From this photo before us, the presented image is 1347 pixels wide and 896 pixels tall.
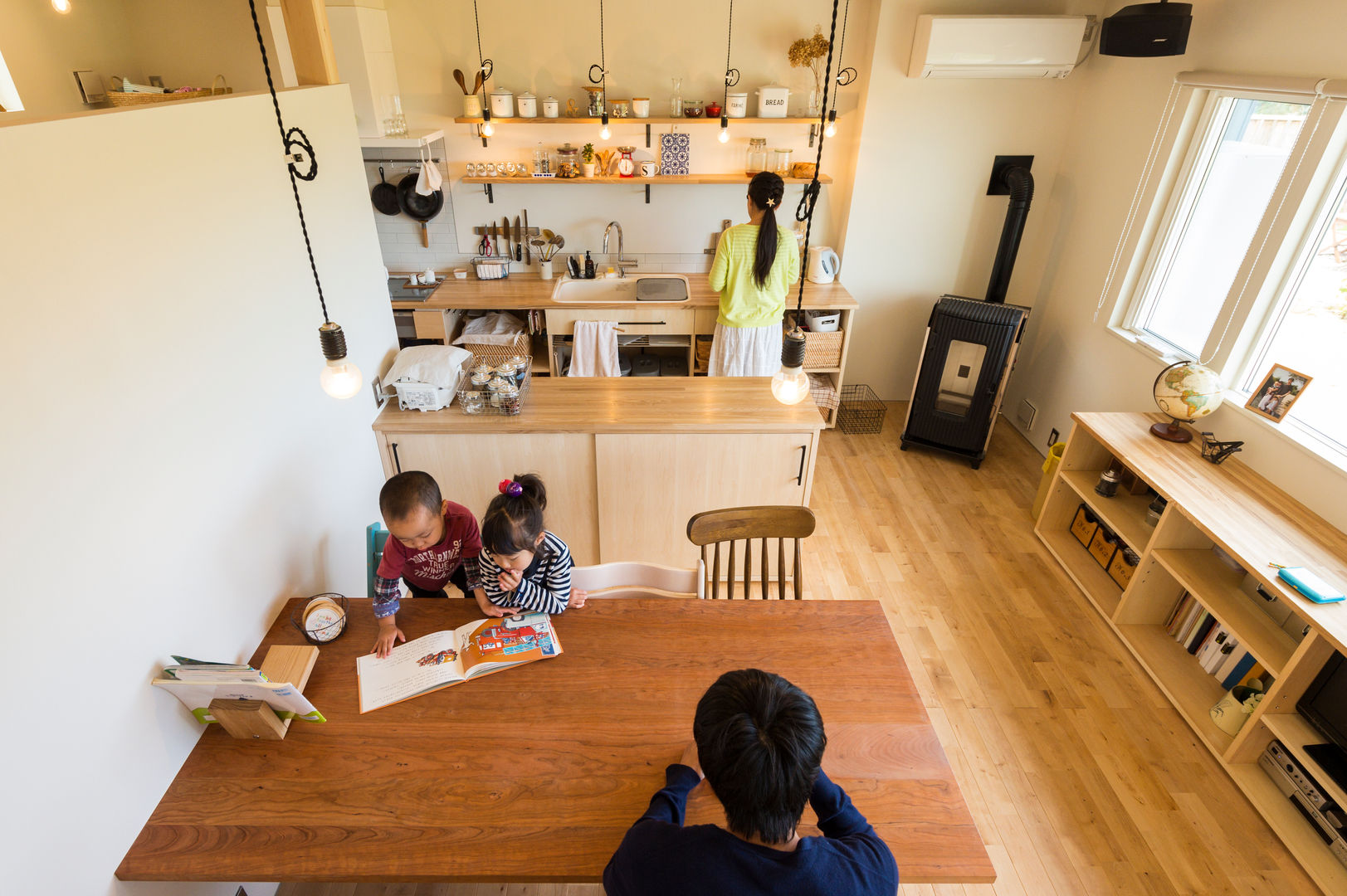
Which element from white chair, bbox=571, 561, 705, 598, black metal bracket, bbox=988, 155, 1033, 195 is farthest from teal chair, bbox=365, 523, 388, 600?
black metal bracket, bbox=988, 155, 1033, 195

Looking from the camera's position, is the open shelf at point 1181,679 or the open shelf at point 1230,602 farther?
the open shelf at point 1181,679

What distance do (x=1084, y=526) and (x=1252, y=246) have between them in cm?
142

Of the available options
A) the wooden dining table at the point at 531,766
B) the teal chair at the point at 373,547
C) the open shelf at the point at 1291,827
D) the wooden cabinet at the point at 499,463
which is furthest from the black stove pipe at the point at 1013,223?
the teal chair at the point at 373,547

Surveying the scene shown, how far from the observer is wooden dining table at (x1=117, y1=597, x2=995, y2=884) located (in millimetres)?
1356

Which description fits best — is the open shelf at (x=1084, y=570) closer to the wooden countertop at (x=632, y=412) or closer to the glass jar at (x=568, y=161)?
the wooden countertop at (x=632, y=412)

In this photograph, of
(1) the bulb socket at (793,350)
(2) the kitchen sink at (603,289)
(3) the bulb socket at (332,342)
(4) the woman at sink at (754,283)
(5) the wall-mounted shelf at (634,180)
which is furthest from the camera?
(2) the kitchen sink at (603,289)

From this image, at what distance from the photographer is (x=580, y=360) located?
13.3ft

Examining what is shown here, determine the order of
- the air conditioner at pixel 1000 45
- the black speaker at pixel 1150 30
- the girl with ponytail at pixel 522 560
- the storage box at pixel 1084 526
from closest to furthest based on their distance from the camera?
the girl with ponytail at pixel 522 560 < the black speaker at pixel 1150 30 < the storage box at pixel 1084 526 < the air conditioner at pixel 1000 45

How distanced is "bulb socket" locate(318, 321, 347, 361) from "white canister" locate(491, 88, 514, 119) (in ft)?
9.23

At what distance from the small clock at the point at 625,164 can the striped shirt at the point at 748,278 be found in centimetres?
114

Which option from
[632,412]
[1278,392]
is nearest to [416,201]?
[632,412]

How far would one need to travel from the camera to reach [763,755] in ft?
3.66

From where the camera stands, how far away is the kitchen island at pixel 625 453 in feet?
8.63

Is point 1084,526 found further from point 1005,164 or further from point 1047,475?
point 1005,164
